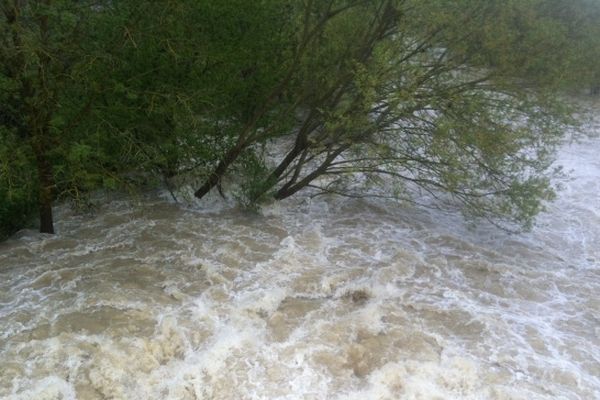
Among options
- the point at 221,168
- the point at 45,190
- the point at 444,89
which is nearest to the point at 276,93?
the point at 221,168

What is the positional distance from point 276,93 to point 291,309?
14.0 ft

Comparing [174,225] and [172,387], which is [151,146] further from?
[172,387]

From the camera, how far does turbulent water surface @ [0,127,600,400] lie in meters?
6.07

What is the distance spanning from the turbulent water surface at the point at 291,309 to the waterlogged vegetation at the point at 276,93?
0.86 m

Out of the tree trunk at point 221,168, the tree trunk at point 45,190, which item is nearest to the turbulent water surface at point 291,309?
the tree trunk at point 45,190

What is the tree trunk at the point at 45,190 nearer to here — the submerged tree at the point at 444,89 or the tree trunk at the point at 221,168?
the tree trunk at the point at 221,168

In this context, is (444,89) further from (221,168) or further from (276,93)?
(221,168)

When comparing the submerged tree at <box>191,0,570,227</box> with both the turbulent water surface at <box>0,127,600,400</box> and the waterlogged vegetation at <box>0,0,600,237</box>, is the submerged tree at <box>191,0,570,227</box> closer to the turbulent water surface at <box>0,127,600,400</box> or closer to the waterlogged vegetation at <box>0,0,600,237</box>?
the waterlogged vegetation at <box>0,0,600,237</box>

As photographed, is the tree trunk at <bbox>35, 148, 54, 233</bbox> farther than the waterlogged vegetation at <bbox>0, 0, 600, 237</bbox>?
Yes

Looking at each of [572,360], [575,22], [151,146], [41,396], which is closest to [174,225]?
[151,146]

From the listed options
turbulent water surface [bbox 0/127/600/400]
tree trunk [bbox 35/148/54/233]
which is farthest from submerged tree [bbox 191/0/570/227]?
tree trunk [bbox 35/148/54/233]

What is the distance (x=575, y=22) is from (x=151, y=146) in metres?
8.74

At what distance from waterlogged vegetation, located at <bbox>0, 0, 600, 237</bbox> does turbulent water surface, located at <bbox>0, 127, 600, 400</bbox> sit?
2.82ft

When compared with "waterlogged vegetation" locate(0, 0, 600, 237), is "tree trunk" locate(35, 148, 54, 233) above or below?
below
